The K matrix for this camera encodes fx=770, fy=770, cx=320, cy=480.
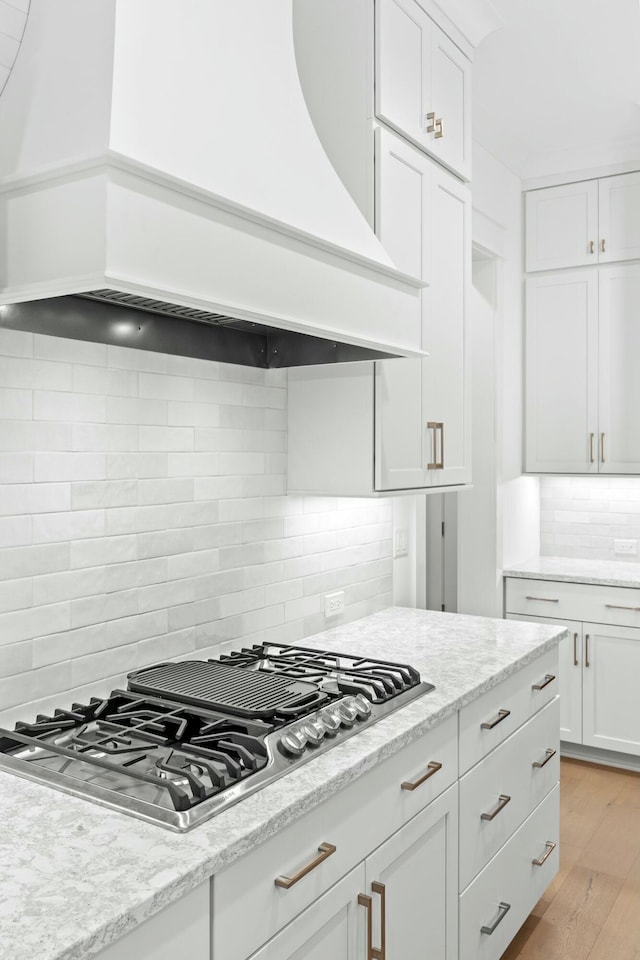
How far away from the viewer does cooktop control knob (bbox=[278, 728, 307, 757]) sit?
4.69ft

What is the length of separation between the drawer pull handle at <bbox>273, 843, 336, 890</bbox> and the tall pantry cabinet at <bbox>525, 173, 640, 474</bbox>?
298cm

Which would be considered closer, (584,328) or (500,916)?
(500,916)

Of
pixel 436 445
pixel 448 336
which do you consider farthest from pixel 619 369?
pixel 436 445

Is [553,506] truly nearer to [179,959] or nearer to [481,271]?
[481,271]

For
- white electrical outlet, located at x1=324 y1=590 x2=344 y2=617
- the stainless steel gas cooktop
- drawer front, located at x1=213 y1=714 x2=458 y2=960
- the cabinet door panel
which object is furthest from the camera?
white electrical outlet, located at x1=324 y1=590 x2=344 y2=617

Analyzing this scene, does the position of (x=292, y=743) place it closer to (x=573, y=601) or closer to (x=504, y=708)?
(x=504, y=708)

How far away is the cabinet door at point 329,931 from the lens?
4.14ft

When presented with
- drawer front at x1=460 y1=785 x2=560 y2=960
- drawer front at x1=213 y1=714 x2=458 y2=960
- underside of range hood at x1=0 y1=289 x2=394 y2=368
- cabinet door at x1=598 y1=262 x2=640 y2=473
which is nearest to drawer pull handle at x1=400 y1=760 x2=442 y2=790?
drawer front at x1=213 y1=714 x2=458 y2=960

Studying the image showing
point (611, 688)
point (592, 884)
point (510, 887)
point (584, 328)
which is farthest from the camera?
point (584, 328)

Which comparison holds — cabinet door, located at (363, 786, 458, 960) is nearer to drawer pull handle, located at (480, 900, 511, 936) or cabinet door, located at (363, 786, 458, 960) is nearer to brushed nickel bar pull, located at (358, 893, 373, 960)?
brushed nickel bar pull, located at (358, 893, 373, 960)

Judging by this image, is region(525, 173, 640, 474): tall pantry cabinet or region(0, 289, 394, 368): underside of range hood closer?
region(0, 289, 394, 368): underside of range hood

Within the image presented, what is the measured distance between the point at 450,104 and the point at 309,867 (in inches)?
90.6

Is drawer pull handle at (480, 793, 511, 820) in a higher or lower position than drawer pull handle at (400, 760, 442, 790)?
lower

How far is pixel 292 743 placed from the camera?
144 cm
